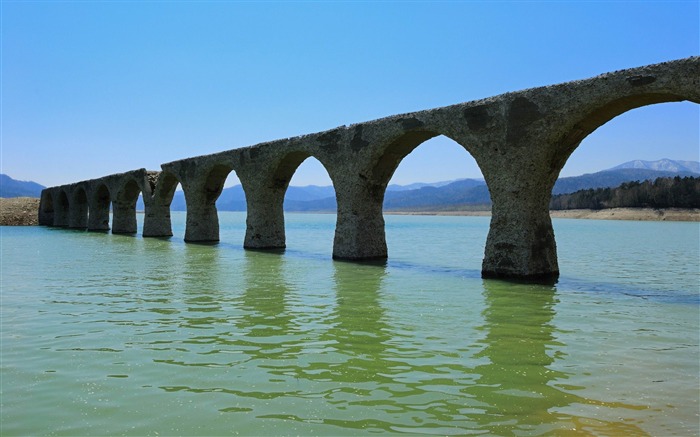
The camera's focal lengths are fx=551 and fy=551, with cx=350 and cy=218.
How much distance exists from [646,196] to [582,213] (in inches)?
474

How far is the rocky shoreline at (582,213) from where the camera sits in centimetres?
3925

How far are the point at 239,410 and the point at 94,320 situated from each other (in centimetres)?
382

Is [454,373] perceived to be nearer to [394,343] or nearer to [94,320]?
[394,343]

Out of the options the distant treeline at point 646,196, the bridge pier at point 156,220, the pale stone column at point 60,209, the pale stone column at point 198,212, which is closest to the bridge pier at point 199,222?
the pale stone column at point 198,212

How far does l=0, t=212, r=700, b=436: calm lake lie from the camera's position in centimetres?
367

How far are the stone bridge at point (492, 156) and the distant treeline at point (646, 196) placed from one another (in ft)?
182

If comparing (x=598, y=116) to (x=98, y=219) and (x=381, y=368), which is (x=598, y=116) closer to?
(x=381, y=368)

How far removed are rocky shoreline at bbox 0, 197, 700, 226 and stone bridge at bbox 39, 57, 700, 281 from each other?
82.5 feet

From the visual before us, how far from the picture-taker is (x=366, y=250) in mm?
14688

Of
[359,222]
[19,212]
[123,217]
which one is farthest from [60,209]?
[359,222]

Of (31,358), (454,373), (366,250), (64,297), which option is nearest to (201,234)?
(366,250)

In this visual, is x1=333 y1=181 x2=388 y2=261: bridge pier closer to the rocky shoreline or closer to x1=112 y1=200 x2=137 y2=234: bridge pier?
x1=112 y1=200 x2=137 y2=234: bridge pier

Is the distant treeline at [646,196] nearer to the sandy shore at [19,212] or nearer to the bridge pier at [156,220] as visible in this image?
the bridge pier at [156,220]

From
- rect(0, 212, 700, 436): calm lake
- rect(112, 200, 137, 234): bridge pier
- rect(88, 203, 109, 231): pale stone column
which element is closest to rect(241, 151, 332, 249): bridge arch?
rect(0, 212, 700, 436): calm lake
